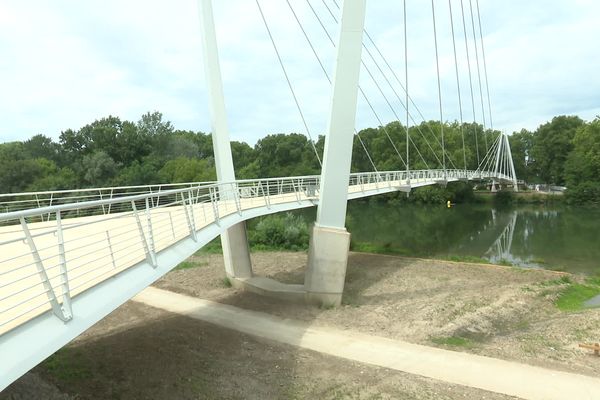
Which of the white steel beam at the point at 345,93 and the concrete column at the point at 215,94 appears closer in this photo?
the white steel beam at the point at 345,93

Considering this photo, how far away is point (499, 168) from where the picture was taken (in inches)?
2625

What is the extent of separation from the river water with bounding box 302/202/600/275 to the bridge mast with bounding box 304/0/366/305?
11162 mm

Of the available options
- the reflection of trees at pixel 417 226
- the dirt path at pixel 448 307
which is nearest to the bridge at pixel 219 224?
the dirt path at pixel 448 307

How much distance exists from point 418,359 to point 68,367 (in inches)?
259

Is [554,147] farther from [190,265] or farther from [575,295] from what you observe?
[190,265]

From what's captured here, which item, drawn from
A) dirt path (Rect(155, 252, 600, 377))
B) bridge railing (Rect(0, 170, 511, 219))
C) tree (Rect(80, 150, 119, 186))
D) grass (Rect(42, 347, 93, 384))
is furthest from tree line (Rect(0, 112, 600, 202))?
grass (Rect(42, 347, 93, 384))

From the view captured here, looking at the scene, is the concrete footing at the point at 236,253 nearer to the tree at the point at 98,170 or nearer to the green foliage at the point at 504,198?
the tree at the point at 98,170

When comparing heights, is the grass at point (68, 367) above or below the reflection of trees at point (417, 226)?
above

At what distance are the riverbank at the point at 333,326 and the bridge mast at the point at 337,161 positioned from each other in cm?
80

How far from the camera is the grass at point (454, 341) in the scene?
9603mm

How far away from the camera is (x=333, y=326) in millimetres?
11203

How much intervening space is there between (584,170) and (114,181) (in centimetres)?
5713

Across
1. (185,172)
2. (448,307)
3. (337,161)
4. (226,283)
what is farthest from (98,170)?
(448,307)

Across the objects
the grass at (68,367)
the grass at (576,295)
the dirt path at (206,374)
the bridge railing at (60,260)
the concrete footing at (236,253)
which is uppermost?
the bridge railing at (60,260)
